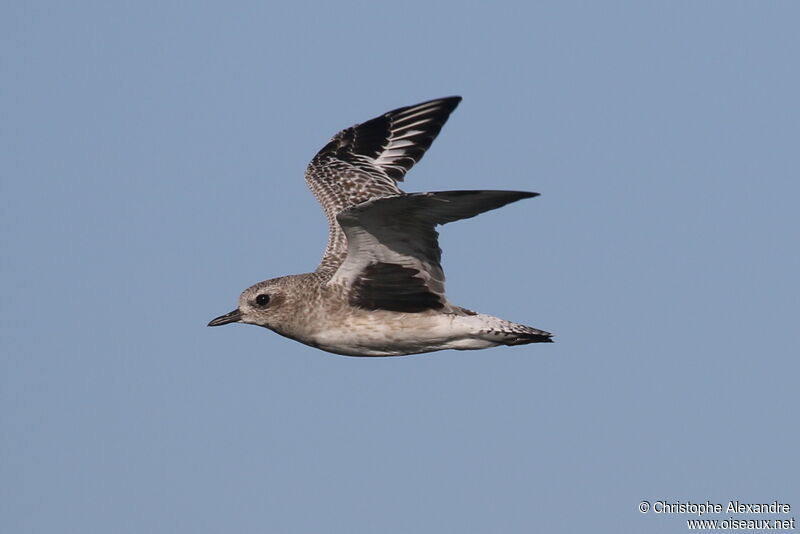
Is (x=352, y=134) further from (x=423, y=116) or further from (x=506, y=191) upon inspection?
(x=506, y=191)

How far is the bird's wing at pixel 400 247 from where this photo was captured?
15656 millimetres

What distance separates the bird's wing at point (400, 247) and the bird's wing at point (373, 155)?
10.3ft

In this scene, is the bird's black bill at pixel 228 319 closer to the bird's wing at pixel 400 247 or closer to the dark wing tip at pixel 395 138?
the bird's wing at pixel 400 247

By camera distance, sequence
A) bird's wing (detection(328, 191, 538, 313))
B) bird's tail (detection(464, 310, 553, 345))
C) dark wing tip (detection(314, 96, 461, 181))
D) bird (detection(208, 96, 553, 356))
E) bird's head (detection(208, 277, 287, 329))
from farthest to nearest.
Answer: dark wing tip (detection(314, 96, 461, 181)), bird's head (detection(208, 277, 287, 329)), bird's tail (detection(464, 310, 553, 345)), bird (detection(208, 96, 553, 356)), bird's wing (detection(328, 191, 538, 313))

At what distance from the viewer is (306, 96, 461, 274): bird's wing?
863 inches

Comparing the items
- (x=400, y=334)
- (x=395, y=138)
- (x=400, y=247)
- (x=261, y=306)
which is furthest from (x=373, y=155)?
(x=400, y=247)

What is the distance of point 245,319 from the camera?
19109 millimetres

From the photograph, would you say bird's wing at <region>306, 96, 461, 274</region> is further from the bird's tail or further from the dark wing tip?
the bird's tail

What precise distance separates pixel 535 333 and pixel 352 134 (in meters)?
7.37

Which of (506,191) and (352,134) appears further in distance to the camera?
(352,134)

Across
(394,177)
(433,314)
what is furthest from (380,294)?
(394,177)

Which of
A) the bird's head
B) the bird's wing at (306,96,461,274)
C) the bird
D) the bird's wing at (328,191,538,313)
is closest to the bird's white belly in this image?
the bird

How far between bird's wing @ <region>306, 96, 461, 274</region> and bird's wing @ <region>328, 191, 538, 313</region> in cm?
313

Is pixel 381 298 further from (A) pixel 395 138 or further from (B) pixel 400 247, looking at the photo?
(A) pixel 395 138
